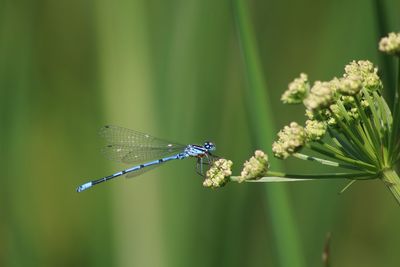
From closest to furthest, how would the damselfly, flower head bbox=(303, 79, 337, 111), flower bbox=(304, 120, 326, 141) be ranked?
flower head bbox=(303, 79, 337, 111), flower bbox=(304, 120, 326, 141), the damselfly

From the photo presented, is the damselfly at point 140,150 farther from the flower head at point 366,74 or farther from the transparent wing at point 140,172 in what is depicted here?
the flower head at point 366,74

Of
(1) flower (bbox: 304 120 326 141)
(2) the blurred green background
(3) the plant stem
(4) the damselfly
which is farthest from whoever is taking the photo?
(4) the damselfly

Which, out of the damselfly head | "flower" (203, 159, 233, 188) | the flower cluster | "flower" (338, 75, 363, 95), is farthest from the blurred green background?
"flower" (338, 75, 363, 95)

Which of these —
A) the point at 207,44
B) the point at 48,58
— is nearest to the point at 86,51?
the point at 48,58

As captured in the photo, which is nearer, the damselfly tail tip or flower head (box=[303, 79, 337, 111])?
flower head (box=[303, 79, 337, 111])

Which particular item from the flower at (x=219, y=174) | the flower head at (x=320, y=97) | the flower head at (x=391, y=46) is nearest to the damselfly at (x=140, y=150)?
the flower at (x=219, y=174)

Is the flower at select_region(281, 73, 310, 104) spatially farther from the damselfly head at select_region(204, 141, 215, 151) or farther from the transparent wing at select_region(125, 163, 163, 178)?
the transparent wing at select_region(125, 163, 163, 178)

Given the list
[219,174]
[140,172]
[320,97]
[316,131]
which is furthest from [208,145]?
[320,97]

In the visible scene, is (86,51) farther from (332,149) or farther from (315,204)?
(332,149)
